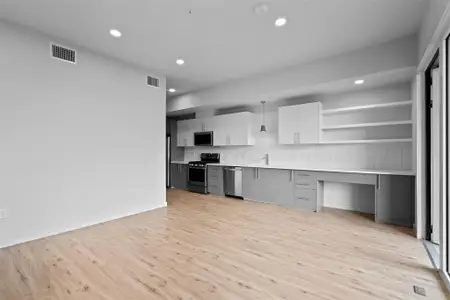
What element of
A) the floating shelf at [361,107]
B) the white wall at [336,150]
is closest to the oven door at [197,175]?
the white wall at [336,150]

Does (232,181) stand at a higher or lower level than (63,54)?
lower

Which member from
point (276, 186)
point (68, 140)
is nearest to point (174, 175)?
point (276, 186)

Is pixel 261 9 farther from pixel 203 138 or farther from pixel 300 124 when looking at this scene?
pixel 203 138

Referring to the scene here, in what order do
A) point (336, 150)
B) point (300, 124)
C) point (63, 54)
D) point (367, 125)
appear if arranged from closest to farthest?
point (63, 54) < point (367, 125) < point (336, 150) < point (300, 124)

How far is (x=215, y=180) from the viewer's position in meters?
6.58

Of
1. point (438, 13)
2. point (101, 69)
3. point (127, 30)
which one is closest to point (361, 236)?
point (438, 13)

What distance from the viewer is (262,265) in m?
2.54

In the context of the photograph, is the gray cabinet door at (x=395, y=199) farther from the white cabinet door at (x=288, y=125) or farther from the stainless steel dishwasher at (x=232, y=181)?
the stainless steel dishwasher at (x=232, y=181)

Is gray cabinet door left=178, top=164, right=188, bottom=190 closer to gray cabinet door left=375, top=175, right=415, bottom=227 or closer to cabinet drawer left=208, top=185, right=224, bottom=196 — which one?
cabinet drawer left=208, top=185, right=224, bottom=196

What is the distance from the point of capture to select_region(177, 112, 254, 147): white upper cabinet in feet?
20.6

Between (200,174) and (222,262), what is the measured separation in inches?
170

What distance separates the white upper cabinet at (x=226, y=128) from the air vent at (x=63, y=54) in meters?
3.78

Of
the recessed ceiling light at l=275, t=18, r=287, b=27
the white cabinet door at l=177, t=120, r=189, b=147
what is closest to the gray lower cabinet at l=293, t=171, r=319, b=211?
the recessed ceiling light at l=275, t=18, r=287, b=27

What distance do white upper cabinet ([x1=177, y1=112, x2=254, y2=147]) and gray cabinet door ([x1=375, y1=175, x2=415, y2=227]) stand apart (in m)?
3.17
